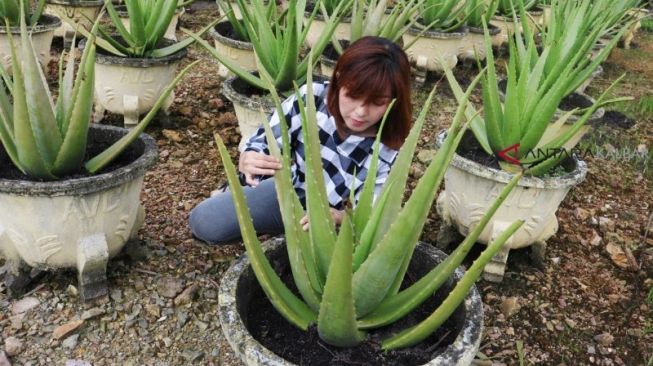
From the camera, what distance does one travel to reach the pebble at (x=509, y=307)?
1919mm

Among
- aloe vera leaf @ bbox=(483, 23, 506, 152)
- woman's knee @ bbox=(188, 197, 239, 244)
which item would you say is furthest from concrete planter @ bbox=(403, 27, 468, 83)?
woman's knee @ bbox=(188, 197, 239, 244)

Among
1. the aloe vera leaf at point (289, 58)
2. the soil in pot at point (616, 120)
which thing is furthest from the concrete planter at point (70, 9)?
the soil in pot at point (616, 120)

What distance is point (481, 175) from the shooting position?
74.3 inches

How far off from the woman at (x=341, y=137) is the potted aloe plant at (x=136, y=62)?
1.04 metres

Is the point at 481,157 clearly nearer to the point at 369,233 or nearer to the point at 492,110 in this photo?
the point at 492,110

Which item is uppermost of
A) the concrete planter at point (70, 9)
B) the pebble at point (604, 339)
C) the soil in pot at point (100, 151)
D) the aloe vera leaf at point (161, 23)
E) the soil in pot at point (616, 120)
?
the aloe vera leaf at point (161, 23)

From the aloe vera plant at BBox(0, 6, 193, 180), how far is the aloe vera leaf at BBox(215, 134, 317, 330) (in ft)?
2.17

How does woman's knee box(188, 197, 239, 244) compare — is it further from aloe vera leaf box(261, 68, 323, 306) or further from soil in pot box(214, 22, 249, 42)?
soil in pot box(214, 22, 249, 42)

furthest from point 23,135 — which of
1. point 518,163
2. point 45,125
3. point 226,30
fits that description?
point 226,30

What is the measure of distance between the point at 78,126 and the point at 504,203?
4.39 ft

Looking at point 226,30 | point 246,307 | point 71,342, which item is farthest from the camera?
point 226,30

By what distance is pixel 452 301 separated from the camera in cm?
104

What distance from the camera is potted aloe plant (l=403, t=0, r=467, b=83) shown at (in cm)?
368

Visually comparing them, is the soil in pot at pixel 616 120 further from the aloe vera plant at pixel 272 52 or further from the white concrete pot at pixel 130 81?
the white concrete pot at pixel 130 81
